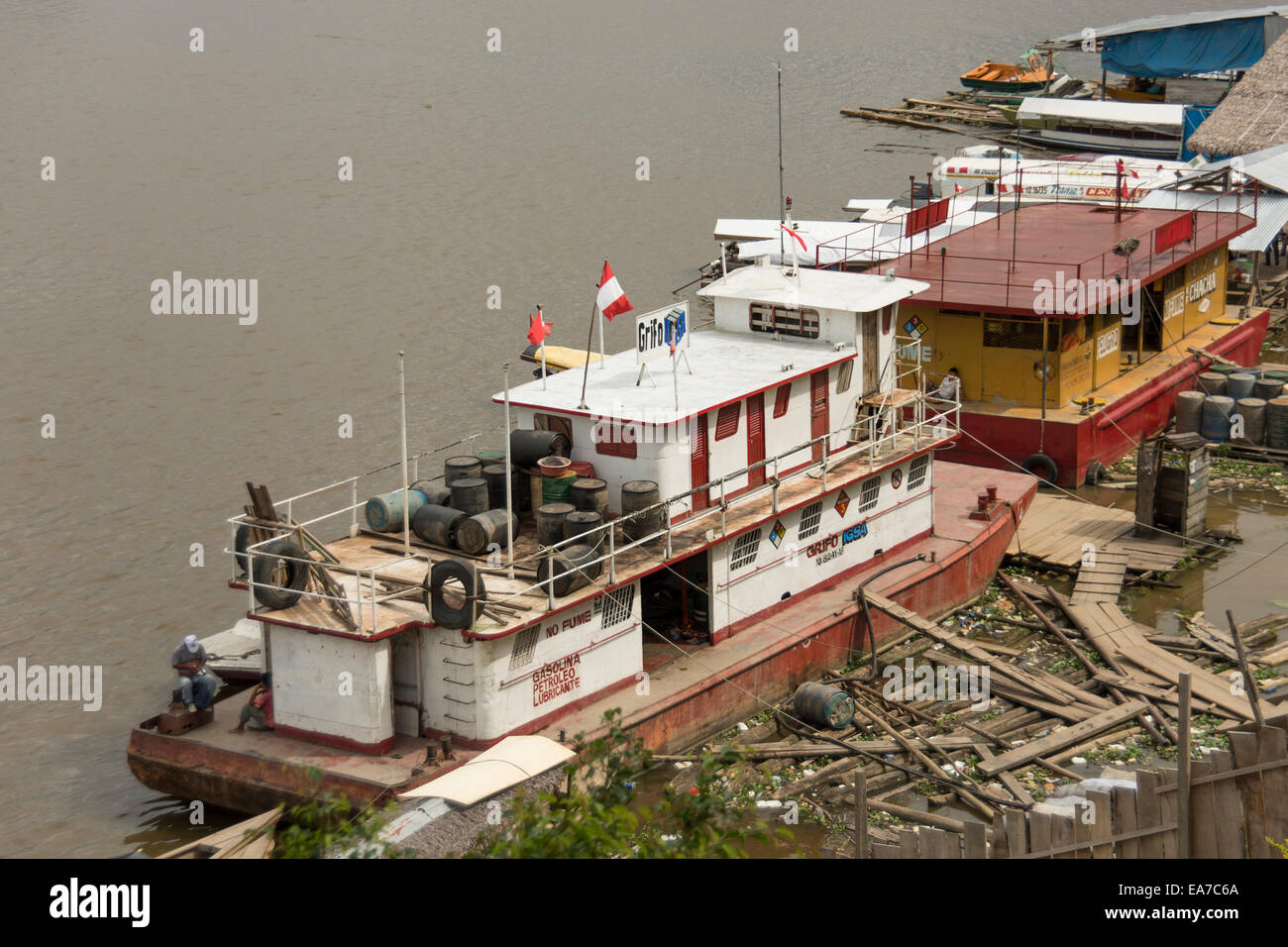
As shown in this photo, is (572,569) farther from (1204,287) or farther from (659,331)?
(1204,287)

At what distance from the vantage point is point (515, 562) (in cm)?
1903

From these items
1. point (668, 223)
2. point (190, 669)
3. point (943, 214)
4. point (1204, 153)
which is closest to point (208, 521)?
point (190, 669)

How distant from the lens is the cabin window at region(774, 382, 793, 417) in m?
22.0

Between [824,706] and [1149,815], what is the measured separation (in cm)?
865

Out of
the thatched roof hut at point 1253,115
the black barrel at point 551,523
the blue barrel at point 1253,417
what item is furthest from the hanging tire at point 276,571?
the thatched roof hut at point 1253,115

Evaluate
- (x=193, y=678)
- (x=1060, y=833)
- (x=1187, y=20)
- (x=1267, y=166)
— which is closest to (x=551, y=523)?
(x=193, y=678)

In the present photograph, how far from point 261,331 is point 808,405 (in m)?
21.3

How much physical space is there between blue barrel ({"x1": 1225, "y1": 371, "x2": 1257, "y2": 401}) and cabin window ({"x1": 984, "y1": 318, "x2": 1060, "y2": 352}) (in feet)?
15.2

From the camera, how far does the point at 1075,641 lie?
2323cm

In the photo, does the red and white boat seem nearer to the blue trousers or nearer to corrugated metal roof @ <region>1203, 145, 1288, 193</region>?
the blue trousers

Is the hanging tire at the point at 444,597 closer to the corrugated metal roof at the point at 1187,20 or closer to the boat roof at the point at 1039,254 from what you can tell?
the boat roof at the point at 1039,254

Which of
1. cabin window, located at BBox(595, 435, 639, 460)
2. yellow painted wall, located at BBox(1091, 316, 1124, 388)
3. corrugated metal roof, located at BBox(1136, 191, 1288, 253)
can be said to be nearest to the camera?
cabin window, located at BBox(595, 435, 639, 460)

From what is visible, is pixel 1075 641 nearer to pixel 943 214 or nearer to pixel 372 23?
pixel 943 214

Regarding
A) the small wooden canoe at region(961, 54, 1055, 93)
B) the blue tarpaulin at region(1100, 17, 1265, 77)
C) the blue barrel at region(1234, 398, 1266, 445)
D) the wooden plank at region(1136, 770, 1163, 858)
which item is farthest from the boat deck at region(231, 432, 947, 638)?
the small wooden canoe at region(961, 54, 1055, 93)
